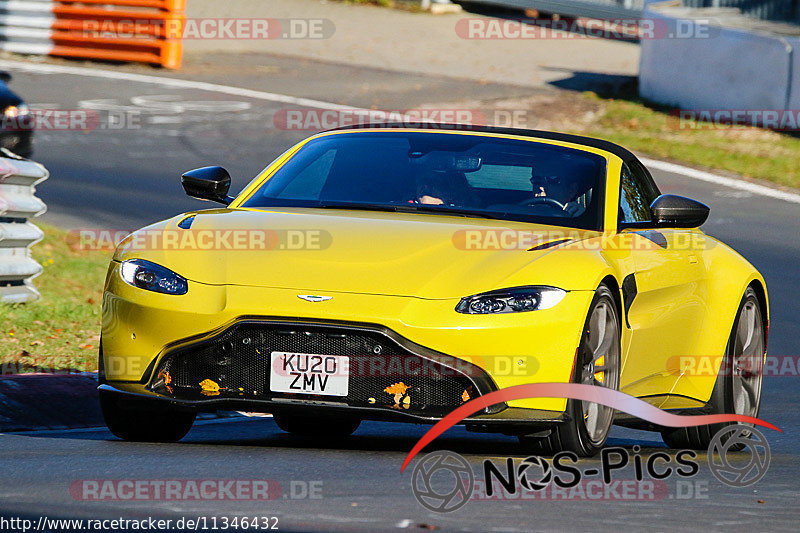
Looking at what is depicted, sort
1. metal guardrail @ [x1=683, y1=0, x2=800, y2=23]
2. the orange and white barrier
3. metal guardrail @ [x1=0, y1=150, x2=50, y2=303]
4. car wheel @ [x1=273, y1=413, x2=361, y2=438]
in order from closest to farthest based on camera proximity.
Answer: car wheel @ [x1=273, y1=413, x2=361, y2=438] < metal guardrail @ [x1=0, y1=150, x2=50, y2=303] < metal guardrail @ [x1=683, y1=0, x2=800, y2=23] < the orange and white barrier

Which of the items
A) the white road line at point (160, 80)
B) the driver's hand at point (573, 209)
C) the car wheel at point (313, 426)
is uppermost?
the driver's hand at point (573, 209)

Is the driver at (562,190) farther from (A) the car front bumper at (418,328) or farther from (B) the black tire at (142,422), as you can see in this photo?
(B) the black tire at (142,422)

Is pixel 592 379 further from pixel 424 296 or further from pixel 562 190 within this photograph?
pixel 562 190

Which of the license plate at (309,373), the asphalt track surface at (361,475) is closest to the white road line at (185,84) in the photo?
the asphalt track surface at (361,475)

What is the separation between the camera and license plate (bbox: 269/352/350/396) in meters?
6.34

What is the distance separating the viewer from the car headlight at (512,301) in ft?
21.0

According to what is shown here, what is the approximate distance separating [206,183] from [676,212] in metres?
2.34

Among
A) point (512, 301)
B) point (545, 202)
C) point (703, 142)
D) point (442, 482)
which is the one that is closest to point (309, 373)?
point (442, 482)

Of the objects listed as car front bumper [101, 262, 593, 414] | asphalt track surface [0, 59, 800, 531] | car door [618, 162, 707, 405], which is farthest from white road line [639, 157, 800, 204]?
car front bumper [101, 262, 593, 414]

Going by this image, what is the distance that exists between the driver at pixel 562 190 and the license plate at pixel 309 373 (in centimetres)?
175

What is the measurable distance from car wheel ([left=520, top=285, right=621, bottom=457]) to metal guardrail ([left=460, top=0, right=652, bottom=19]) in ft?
93.9

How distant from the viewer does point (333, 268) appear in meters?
6.59

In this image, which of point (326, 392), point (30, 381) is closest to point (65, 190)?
point (30, 381)

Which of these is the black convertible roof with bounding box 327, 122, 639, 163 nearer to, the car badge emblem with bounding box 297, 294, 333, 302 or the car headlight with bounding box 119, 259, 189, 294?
the car headlight with bounding box 119, 259, 189, 294
